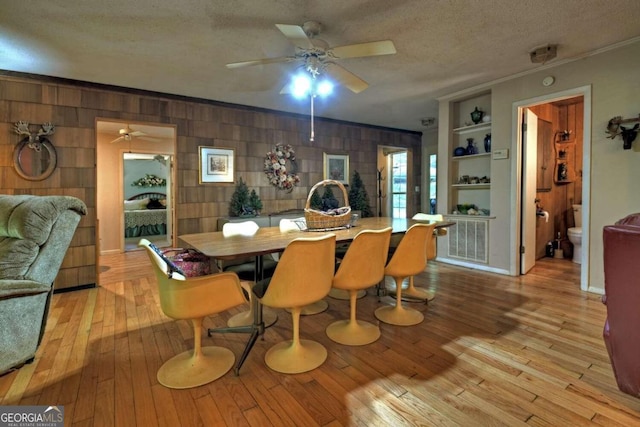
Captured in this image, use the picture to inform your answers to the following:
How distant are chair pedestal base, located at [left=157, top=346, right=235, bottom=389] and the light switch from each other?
12.5 feet

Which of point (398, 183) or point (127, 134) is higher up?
point (127, 134)

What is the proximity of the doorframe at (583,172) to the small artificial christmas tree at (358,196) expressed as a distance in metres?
2.71

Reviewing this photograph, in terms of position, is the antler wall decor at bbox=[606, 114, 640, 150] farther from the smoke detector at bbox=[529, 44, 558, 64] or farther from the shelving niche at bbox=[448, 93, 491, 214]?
the shelving niche at bbox=[448, 93, 491, 214]

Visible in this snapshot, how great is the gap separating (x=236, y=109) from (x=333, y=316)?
3508 millimetres

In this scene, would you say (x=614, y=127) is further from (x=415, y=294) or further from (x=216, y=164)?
(x=216, y=164)

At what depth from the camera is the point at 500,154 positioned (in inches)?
155

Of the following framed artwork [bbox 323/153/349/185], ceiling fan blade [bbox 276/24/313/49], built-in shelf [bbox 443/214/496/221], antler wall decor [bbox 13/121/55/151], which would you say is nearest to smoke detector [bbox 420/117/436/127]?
framed artwork [bbox 323/153/349/185]

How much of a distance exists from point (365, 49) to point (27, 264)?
2.66 m

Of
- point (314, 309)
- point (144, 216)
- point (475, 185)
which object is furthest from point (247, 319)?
point (144, 216)

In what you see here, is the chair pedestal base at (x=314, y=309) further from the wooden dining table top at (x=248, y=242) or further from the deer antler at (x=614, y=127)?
the deer antler at (x=614, y=127)

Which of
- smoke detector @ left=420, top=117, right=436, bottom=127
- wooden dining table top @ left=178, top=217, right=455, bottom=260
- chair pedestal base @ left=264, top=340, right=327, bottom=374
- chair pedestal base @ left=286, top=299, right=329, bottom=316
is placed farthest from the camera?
smoke detector @ left=420, top=117, right=436, bottom=127

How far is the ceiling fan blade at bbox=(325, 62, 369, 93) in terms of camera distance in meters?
2.55

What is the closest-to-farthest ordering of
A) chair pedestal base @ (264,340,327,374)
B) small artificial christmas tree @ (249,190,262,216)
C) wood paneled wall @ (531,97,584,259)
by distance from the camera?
1. chair pedestal base @ (264,340,327,374)
2. wood paneled wall @ (531,97,584,259)
3. small artificial christmas tree @ (249,190,262,216)

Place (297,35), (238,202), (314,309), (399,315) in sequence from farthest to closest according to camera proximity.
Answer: (238,202), (314,309), (399,315), (297,35)
